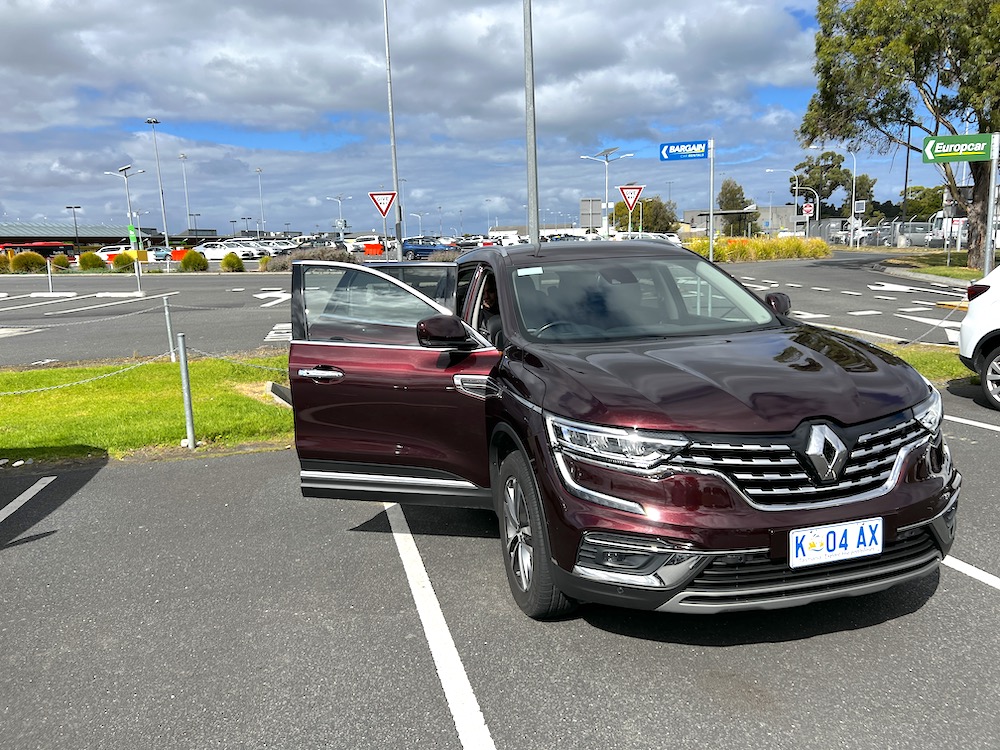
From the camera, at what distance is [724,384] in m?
3.24

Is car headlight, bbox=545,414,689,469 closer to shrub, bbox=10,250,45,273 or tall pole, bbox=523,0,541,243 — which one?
tall pole, bbox=523,0,541,243

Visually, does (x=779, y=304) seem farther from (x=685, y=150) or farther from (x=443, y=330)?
(x=685, y=150)

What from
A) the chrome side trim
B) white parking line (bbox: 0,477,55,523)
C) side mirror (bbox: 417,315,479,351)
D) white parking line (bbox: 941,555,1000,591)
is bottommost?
white parking line (bbox: 0,477,55,523)

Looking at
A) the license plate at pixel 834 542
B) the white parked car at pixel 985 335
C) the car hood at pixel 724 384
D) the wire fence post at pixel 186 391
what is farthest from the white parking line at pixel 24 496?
the white parked car at pixel 985 335

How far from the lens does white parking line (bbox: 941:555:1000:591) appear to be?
396 cm

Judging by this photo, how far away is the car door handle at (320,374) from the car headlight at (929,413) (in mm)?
2897

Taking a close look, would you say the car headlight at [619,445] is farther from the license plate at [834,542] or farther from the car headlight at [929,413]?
the car headlight at [929,413]

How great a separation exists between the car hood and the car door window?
1.37 metres

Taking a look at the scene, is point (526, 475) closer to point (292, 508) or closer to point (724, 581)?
point (724, 581)

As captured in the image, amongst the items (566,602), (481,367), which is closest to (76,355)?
(481,367)

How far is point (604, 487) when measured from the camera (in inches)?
121

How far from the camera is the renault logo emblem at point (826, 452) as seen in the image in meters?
2.99

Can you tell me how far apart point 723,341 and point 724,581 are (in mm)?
1377

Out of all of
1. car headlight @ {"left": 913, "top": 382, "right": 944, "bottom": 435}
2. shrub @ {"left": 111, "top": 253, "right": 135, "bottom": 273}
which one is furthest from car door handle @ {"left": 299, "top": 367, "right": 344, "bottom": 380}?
shrub @ {"left": 111, "top": 253, "right": 135, "bottom": 273}
